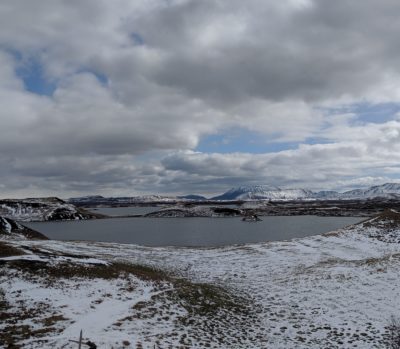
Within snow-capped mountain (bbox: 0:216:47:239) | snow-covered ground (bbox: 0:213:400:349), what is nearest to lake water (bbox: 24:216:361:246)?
snow-capped mountain (bbox: 0:216:47:239)

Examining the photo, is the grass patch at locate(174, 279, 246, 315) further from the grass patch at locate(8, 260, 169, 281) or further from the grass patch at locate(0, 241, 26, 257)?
the grass patch at locate(0, 241, 26, 257)

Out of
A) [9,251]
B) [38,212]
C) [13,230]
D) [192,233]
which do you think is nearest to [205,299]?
[9,251]

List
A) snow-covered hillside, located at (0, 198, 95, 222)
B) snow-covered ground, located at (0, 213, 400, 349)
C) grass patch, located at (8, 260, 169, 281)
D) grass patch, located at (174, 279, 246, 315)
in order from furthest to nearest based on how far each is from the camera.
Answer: snow-covered hillside, located at (0, 198, 95, 222)
grass patch, located at (8, 260, 169, 281)
grass patch, located at (174, 279, 246, 315)
snow-covered ground, located at (0, 213, 400, 349)

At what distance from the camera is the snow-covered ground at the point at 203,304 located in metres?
19.1

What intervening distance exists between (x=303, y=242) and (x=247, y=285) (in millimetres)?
29715

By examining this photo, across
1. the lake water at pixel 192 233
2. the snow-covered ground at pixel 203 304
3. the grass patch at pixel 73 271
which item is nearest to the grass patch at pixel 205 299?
the snow-covered ground at pixel 203 304

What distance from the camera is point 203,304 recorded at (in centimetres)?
2564

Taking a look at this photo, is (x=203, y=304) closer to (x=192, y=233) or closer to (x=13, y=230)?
(x=13, y=230)

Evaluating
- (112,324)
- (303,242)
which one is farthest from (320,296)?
(303,242)

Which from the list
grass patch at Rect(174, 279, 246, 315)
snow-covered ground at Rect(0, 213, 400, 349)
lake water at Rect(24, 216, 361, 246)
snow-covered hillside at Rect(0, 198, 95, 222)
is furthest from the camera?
snow-covered hillside at Rect(0, 198, 95, 222)

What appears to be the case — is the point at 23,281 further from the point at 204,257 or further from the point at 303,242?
the point at 303,242

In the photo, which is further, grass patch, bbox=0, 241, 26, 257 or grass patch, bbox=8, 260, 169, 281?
grass patch, bbox=0, 241, 26, 257

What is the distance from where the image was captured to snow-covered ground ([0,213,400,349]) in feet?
62.5

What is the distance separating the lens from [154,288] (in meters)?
28.5
